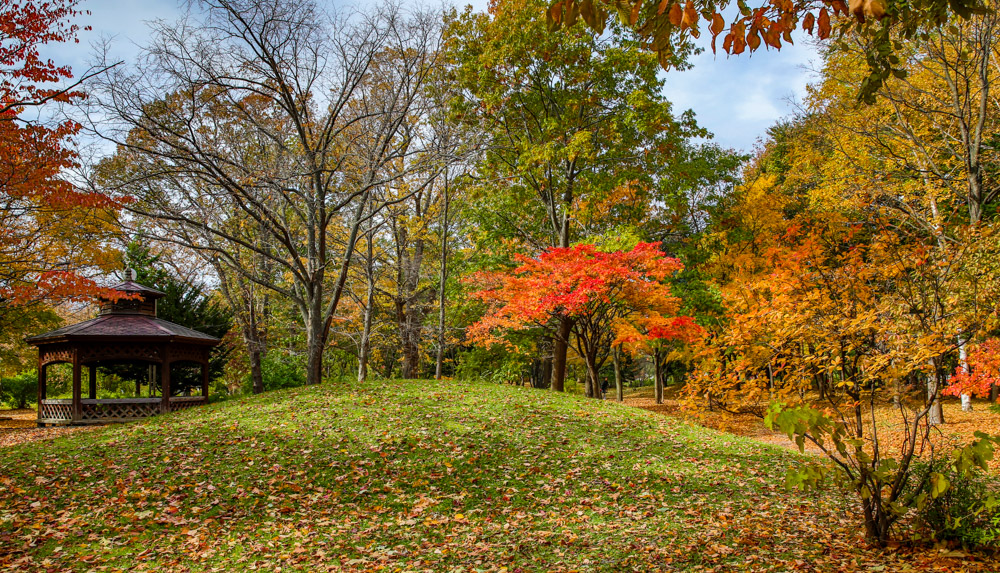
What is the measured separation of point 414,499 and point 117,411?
492 inches

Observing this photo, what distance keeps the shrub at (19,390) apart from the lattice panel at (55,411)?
10.9m

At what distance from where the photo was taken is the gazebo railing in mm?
14773

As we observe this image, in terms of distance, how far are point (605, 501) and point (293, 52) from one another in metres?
12.4

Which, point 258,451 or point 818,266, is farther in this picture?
point 258,451

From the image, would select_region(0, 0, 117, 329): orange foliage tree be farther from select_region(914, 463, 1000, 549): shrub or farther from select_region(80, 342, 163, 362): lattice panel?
select_region(914, 463, 1000, 549): shrub

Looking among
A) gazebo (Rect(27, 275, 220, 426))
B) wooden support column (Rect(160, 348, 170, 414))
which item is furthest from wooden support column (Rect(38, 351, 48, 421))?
wooden support column (Rect(160, 348, 170, 414))

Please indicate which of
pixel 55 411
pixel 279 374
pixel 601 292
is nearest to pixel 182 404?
pixel 55 411

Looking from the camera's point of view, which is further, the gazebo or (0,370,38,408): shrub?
(0,370,38,408): shrub

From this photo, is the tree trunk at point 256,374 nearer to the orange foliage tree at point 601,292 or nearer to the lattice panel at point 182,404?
the lattice panel at point 182,404

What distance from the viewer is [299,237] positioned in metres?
19.7

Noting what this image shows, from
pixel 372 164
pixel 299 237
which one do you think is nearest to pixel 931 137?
pixel 372 164

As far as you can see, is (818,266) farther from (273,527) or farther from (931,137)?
(931,137)

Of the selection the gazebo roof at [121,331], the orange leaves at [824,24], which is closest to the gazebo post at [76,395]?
the gazebo roof at [121,331]

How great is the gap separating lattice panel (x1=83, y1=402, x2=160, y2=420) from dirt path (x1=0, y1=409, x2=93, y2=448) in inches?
27.7
